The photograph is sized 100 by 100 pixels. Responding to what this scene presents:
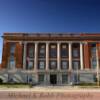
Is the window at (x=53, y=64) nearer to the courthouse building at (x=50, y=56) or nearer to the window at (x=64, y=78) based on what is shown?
the courthouse building at (x=50, y=56)

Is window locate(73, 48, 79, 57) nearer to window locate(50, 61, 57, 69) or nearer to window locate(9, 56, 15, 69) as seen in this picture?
window locate(50, 61, 57, 69)

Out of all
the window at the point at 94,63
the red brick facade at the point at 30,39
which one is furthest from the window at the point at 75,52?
the window at the point at 94,63

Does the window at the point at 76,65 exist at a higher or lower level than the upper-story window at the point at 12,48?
lower

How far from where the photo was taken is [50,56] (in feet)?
223

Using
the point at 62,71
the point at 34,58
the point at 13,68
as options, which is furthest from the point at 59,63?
the point at 13,68

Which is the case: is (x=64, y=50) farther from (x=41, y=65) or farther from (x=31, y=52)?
(x=31, y=52)

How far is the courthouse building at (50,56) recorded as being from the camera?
213 feet

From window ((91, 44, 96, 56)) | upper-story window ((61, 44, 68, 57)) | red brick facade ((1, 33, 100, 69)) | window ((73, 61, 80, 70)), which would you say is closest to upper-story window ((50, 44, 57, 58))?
upper-story window ((61, 44, 68, 57))

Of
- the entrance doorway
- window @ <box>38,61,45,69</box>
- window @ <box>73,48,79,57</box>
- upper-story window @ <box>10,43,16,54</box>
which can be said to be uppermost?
upper-story window @ <box>10,43,16,54</box>

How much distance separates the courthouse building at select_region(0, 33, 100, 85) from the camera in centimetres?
6500

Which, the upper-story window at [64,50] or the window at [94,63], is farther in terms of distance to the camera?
the upper-story window at [64,50]

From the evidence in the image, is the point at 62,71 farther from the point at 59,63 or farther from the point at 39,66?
the point at 39,66

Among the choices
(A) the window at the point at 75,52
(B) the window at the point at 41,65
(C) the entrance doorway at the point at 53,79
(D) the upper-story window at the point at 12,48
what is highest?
(D) the upper-story window at the point at 12,48

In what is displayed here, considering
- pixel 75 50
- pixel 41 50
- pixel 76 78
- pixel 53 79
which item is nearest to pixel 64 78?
pixel 53 79
